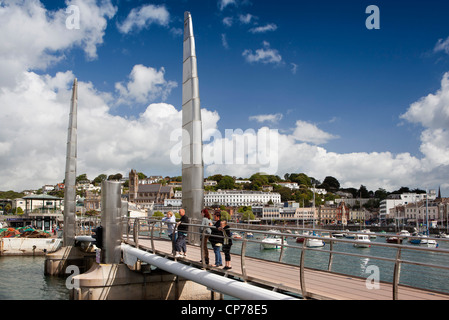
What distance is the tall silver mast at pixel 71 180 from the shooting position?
1378 inches

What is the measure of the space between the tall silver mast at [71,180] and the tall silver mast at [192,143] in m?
20.1

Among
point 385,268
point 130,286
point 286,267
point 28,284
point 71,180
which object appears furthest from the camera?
point 385,268

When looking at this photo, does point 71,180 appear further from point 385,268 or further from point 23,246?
point 385,268

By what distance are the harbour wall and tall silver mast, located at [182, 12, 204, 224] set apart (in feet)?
128

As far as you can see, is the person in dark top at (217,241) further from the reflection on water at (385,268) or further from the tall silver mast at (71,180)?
the tall silver mast at (71,180)

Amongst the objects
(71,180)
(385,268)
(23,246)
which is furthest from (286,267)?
(23,246)

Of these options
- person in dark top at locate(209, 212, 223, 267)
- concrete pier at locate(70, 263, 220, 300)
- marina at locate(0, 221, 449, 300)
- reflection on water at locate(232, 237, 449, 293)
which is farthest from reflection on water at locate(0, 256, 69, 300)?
person in dark top at locate(209, 212, 223, 267)

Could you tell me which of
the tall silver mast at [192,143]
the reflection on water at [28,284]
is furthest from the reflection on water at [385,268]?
the reflection on water at [28,284]

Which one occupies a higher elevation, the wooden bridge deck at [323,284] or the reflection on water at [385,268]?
the wooden bridge deck at [323,284]

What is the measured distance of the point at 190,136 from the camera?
723 inches

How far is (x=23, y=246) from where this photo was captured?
5281 cm

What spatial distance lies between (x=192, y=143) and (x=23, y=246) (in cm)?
4368

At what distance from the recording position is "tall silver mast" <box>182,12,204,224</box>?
17812 millimetres
